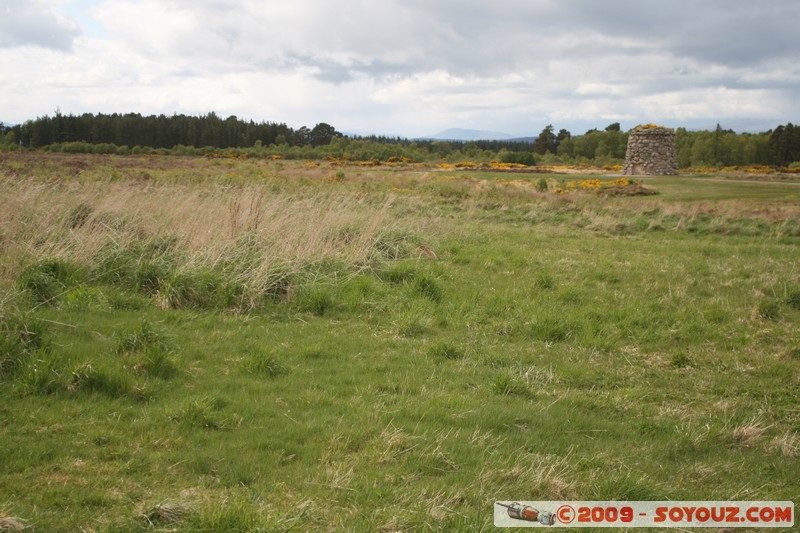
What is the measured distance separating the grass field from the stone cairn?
31.0 m

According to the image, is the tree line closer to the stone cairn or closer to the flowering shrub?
the stone cairn

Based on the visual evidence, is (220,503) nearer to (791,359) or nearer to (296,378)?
(296,378)

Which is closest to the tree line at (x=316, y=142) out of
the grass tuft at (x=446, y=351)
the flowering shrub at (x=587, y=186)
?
the flowering shrub at (x=587, y=186)

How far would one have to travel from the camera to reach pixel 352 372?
6.32m

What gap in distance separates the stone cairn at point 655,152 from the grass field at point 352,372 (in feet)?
102

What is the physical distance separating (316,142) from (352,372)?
8623 cm

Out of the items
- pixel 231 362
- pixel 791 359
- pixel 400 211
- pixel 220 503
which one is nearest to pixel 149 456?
pixel 220 503

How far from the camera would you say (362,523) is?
346cm

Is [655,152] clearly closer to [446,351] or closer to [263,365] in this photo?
[446,351]

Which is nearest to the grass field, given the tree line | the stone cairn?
the stone cairn

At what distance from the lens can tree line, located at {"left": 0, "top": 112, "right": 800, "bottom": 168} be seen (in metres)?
57.9

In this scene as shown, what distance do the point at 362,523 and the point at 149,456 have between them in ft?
5.73

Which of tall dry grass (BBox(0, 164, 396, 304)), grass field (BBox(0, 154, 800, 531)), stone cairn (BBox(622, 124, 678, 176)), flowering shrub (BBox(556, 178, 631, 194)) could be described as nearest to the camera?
grass field (BBox(0, 154, 800, 531))

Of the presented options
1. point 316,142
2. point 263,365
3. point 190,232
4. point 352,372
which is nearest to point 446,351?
point 352,372
